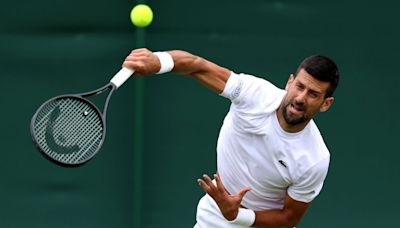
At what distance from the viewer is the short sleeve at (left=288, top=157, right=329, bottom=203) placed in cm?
411

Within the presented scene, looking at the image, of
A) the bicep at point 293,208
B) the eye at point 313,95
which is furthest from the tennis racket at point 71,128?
the bicep at point 293,208

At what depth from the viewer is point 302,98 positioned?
12.9ft

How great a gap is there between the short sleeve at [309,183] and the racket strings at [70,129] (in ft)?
2.97

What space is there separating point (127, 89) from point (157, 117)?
0.22 m

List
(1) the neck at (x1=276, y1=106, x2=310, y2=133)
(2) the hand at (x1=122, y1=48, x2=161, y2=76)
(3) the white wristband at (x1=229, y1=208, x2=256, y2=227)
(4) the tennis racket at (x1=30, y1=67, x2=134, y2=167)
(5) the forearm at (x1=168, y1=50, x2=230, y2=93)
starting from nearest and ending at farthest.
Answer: (2) the hand at (x1=122, y1=48, x2=161, y2=76)
(4) the tennis racket at (x1=30, y1=67, x2=134, y2=167)
(5) the forearm at (x1=168, y1=50, x2=230, y2=93)
(1) the neck at (x1=276, y1=106, x2=310, y2=133)
(3) the white wristband at (x1=229, y1=208, x2=256, y2=227)

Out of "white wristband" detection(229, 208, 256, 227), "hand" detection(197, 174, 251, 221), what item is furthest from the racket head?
"white wristband" detection(229, 208, 256, 227)

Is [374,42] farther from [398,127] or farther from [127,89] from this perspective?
[127,89]

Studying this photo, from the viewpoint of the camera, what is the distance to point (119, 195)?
5.27 metres

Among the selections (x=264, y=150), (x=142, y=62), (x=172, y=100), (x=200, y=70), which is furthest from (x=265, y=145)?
(x=172, y=100)

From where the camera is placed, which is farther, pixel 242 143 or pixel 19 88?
pixel 19 88

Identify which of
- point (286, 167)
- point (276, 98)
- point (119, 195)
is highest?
point (276, 98)

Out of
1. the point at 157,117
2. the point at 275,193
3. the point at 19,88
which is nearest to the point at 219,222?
the point at 275,193

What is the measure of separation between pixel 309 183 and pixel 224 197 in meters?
0.39

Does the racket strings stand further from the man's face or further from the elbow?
the elbow
